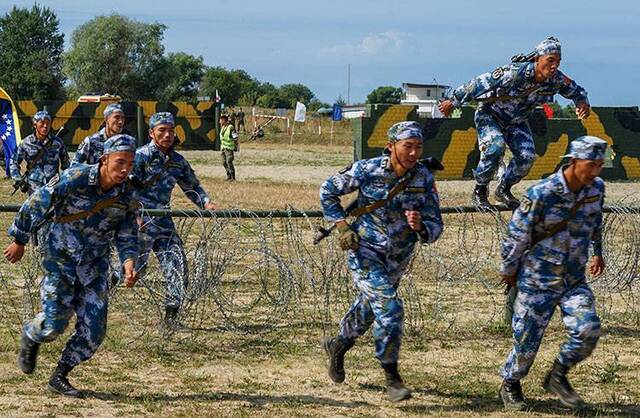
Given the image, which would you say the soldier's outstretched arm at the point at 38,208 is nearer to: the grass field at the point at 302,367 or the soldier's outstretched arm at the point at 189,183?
the grass field at the point at 302,367

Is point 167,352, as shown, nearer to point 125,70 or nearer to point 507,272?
point 507,272

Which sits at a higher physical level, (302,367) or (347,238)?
(347,238)

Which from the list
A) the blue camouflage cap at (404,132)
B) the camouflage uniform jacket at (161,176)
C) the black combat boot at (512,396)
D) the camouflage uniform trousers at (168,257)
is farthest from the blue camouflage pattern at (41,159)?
the black combat boot at (512,396)

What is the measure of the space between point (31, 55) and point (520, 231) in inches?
3452

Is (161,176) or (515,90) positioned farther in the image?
(161,176)

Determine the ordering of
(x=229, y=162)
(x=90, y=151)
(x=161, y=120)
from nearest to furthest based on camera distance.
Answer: (x=161, y=120)
(x=90, y=151)
(x=229, y=162)

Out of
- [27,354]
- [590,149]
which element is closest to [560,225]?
[590,149]

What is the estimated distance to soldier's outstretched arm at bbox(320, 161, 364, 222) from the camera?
768cm

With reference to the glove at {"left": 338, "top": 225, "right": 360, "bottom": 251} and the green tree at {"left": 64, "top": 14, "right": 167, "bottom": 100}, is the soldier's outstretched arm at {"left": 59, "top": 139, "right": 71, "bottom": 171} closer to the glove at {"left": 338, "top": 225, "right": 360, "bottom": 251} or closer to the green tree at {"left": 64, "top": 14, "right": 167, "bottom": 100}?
the glove at {"left": 338, "top": 225, "right": 360, "bottom": 251}

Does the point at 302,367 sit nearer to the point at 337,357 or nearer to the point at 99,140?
the point at 337,357

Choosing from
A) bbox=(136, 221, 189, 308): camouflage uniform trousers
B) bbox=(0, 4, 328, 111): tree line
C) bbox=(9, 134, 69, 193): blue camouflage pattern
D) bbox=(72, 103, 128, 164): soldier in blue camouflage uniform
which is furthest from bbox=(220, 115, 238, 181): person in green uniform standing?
bbox=(0, 4, 328, 111): tree line

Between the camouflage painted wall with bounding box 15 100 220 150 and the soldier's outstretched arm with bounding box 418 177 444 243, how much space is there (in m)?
26.7

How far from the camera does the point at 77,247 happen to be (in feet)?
24.4

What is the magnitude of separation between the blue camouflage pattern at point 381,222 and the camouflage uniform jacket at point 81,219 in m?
1.31
